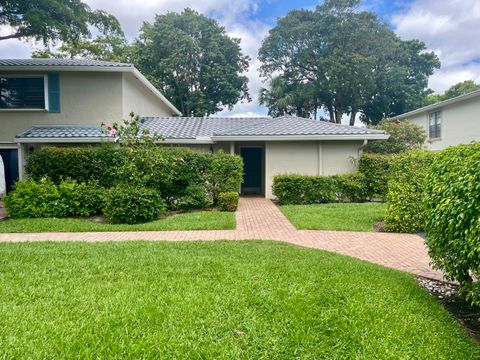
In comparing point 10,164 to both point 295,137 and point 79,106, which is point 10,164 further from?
point 295,137

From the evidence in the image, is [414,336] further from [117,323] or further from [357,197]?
[357,197]

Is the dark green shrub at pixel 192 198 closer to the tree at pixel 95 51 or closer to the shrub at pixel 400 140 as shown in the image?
the shrub at pixel 400 140

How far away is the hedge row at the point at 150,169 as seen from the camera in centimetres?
1120

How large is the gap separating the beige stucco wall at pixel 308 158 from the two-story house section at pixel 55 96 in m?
7.47

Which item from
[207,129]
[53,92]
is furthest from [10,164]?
[207,129]

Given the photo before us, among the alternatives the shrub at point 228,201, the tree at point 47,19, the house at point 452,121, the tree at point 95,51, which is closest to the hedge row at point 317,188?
the shrub at point 228,201

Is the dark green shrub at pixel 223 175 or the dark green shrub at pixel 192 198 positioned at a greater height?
the dark green shrub at pixel 223 175

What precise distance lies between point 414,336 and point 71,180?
11.3 meters

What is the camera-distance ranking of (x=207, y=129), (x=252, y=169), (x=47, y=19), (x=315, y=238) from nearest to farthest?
(x=315, y=238) → (x=47, y=19) → (x=207, y=129) → (x=252, y=169)

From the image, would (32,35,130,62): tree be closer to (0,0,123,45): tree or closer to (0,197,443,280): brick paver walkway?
(0,0,123,45): tree

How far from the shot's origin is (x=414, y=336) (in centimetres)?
342

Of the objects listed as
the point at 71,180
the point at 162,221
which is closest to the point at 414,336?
the point at 162,221

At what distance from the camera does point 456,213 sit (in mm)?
3691

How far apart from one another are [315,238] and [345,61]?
95.4 ft
